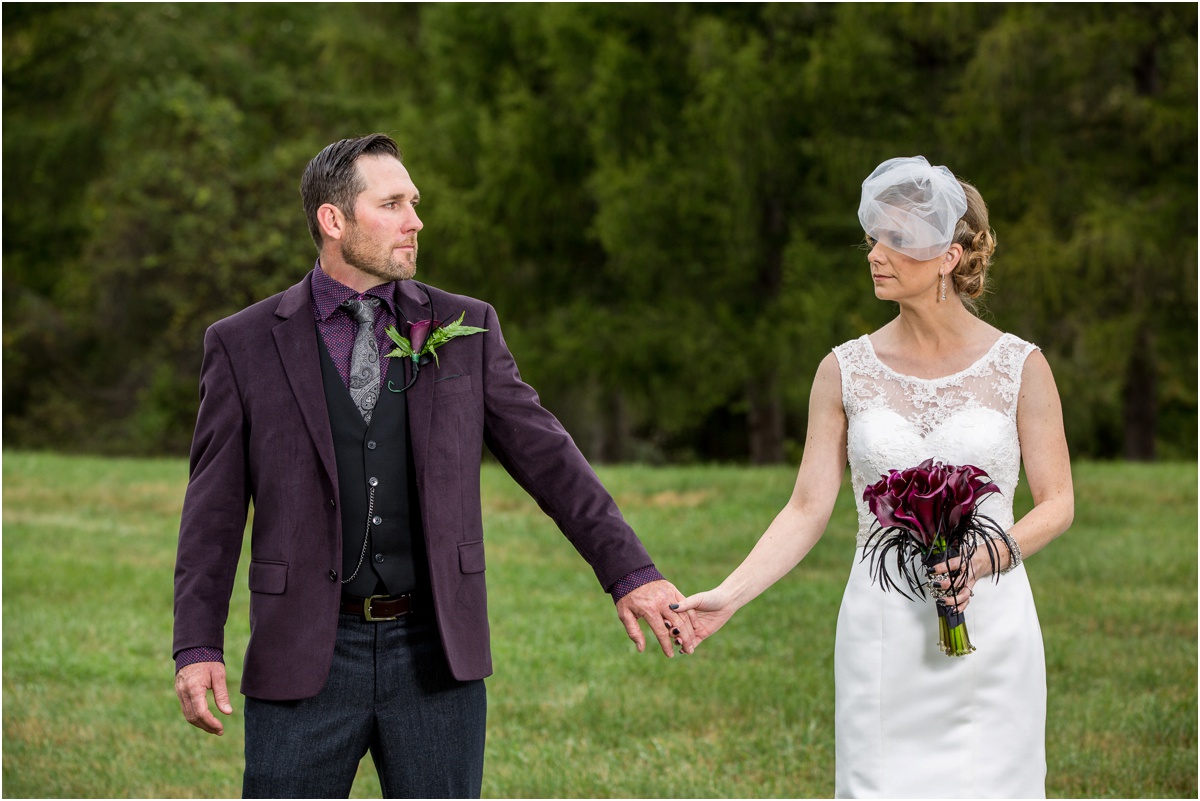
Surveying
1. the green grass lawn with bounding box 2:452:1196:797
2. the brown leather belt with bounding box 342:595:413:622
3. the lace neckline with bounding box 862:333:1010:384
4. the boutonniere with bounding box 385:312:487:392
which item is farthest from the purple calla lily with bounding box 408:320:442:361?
the green grass lawn with bounding box 2:452:1196:797

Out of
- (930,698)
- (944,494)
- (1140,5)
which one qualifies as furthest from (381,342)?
(1140,5)

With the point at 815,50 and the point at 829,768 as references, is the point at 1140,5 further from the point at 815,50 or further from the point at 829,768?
the point at 829,768

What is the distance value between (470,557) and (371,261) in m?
0.84

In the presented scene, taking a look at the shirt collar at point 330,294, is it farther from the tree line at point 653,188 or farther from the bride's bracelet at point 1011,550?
the tree line at point 653,188

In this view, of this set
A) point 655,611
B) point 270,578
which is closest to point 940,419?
point 655,611

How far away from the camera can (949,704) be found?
4.00 meters

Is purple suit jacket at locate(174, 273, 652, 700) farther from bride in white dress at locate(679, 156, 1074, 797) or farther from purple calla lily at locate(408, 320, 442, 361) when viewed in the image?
bride in white dress at locate(679, 156, 1074, 797)

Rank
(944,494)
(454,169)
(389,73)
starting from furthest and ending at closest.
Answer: (389,73), (454,169), (944,494)

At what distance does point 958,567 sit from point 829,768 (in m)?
3.05

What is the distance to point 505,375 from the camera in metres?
3.78

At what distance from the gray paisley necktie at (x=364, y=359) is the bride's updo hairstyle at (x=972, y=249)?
1737 millimetres

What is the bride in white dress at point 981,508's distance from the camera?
13.0 ft

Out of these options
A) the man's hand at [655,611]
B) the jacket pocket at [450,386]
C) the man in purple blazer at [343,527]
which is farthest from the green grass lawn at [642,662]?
the jacket pocket at [450,386]

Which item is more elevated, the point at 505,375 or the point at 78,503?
the point at 505,375
